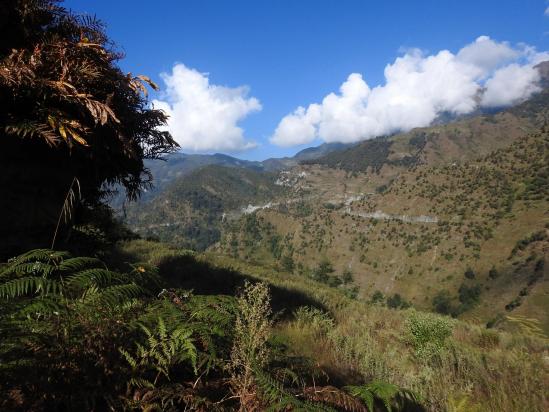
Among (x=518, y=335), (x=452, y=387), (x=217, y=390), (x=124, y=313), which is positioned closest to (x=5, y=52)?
(x=124, y=313)

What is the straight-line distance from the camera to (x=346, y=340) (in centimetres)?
524

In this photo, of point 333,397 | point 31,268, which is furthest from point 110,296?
point 333,397

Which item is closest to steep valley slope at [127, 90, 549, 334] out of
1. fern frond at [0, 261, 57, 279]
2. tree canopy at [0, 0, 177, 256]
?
tree canopy at [0, 0, 177, 256]

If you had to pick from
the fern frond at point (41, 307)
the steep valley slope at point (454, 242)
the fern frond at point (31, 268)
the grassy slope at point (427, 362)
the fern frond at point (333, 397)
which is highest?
the fern frond at point (31, 268)

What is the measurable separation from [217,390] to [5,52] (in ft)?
13.6

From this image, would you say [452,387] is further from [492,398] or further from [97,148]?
[97,148]

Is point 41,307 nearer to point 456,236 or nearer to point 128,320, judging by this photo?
point 128,320

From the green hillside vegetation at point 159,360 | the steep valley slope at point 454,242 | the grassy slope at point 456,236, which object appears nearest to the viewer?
the green hillside vegetation at point 159,360

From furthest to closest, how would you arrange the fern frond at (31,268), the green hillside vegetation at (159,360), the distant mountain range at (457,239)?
the distant mountain range at (457,239) → the fern frond at (31,268) → the green hillside vegetation at (159,360)

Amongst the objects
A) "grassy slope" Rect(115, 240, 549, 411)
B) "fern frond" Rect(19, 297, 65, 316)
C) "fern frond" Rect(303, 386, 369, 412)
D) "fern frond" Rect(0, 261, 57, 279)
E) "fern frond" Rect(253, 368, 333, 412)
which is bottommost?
"grassy slope" Rect(115, 240, 549, 411)

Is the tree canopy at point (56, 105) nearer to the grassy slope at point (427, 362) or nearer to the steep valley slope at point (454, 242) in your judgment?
the grassy slope at point (427, 362)

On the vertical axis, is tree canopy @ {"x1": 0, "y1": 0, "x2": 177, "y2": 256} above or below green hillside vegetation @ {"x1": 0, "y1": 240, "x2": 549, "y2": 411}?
above

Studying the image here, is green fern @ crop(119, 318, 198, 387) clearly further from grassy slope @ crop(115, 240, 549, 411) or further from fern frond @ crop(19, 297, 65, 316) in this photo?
grassy slope @ crop(115, 240, 549, 411)

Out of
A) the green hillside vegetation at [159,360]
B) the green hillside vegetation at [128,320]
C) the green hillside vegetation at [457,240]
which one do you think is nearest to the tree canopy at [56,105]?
the green hillside vegetation at [128,320]
